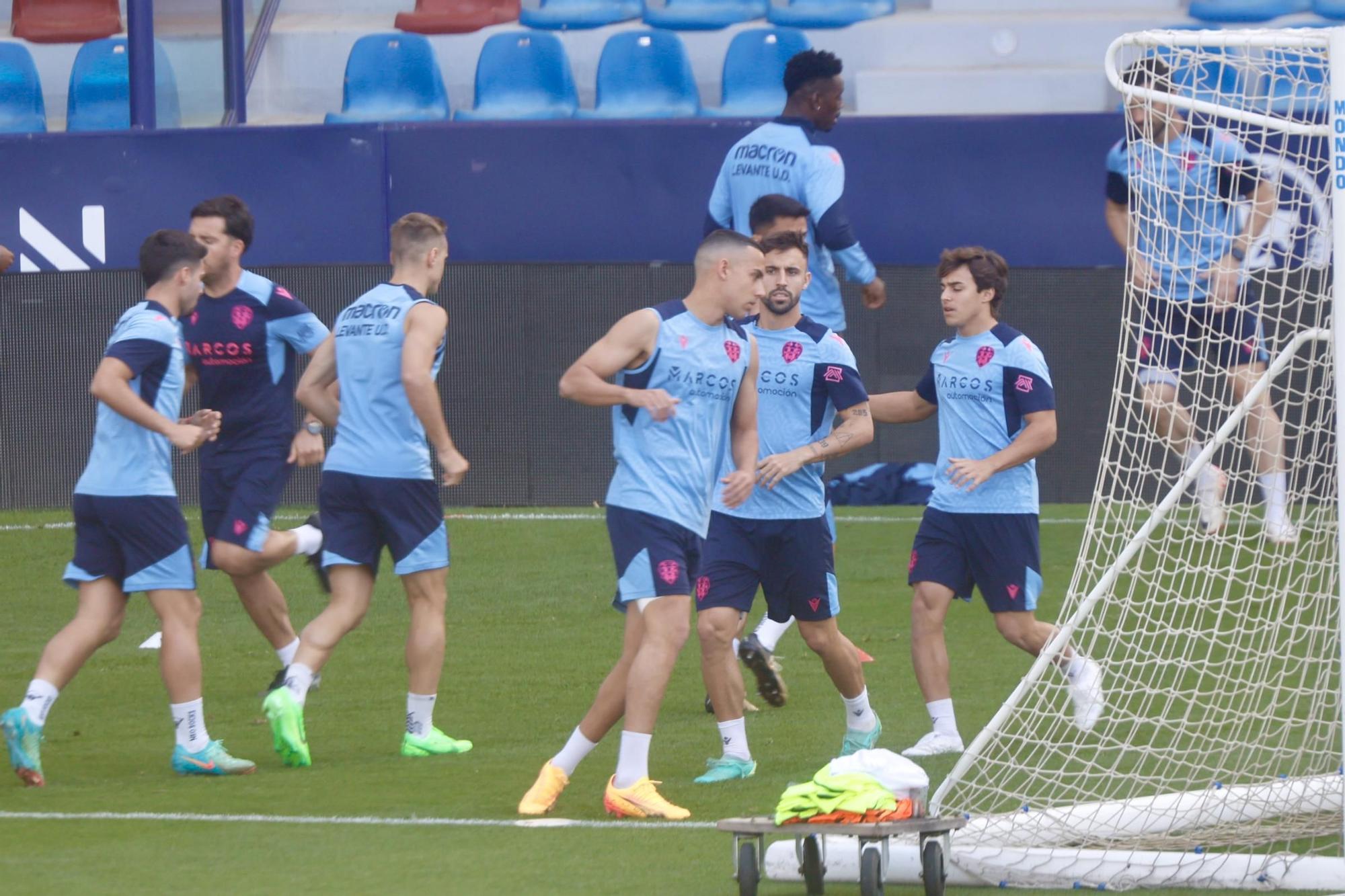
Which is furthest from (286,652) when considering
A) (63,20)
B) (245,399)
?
(63,20)

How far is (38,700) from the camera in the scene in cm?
676

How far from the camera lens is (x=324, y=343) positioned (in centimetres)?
774

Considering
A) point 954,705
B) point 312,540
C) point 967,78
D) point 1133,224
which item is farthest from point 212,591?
point 967,78

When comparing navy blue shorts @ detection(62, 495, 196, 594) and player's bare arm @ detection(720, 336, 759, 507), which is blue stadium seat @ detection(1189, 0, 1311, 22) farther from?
navy blue shorts @ detection(62, 495, 196, 594)

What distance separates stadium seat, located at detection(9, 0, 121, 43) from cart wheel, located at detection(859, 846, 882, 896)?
14484 mm

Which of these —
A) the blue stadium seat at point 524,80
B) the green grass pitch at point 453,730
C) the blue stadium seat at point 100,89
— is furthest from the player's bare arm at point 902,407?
the blue stadium seat at point 100,89

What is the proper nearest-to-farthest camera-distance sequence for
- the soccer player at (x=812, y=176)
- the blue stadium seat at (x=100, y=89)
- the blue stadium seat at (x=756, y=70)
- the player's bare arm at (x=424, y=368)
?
1. the player's bare arm at (x=424, y=368)
2. the soccer player at (x=812, y=176)
3. the blue stadium seat at (x=100, y=89)
4. the blue stadium seat at (x=756, y=70)

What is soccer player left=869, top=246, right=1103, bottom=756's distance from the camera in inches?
284

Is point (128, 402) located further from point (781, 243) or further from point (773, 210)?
point (773, 210)

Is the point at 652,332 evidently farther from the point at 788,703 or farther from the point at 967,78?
the point at 967,78

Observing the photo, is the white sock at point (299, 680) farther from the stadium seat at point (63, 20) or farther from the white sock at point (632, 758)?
the stadium seat at point (63, 20)

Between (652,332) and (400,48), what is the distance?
38.6 feet

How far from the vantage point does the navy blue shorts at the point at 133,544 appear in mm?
6844

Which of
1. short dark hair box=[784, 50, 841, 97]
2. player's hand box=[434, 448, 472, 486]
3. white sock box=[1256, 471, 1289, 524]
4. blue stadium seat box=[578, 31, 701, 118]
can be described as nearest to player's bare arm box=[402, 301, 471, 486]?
player's hand box=[434, 448, 472, 486]
